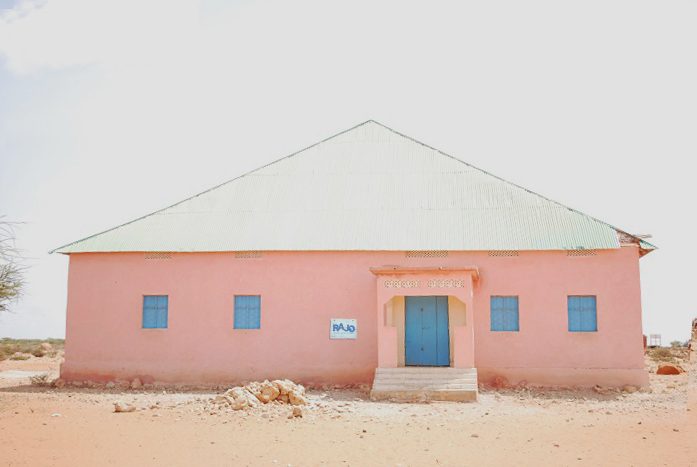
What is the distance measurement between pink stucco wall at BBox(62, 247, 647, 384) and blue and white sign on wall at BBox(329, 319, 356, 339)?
156 millimetres

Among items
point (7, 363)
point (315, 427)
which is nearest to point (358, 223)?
point (315, 427)

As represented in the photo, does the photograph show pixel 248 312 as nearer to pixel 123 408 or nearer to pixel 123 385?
pixel 123 385

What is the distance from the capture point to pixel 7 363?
28.6 m

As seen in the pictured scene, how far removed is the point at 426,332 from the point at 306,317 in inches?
128

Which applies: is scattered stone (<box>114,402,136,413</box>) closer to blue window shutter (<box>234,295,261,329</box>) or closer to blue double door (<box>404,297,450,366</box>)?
blue window shutter (<box>234,295,261,329</box>)

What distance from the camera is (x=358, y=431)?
41.6ft

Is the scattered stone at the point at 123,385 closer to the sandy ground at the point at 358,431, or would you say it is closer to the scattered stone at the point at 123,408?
the sandy ground at the point at 358,431

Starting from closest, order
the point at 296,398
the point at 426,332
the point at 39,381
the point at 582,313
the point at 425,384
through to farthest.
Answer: the point at 296,398
the point at 425,384
the point at 582,313
the point at 426,332
the point at 39,381

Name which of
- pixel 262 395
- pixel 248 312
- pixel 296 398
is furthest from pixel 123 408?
pixel 248 312

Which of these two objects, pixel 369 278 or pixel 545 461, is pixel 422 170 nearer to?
pixel 369 278

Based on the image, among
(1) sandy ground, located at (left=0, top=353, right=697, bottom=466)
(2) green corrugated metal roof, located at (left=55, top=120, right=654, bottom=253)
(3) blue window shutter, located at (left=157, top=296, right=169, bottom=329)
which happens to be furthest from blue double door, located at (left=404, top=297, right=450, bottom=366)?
(3) blue window shutter, located at (left=157, top=296, right=169, bottom=329)

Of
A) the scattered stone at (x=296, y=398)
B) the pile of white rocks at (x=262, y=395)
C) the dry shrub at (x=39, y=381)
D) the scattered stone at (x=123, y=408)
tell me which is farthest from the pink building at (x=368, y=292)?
the scattered stone at (x=123, y=408)

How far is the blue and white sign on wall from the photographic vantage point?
1820 centimetres

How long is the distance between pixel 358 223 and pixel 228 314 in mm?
4385
